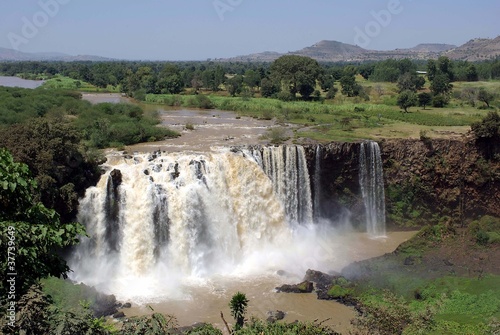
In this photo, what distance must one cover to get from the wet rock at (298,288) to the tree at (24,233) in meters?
13.8

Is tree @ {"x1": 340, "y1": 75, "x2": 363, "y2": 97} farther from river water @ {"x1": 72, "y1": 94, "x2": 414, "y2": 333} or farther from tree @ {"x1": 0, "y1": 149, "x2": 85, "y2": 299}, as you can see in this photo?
tree @ {"x1": 0, "y1": 149, "x2": 85, "y2": 299}

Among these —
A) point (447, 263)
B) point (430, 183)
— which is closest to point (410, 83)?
point (430, 183)

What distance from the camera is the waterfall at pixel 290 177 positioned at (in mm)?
25750

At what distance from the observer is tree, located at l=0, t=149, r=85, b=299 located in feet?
21.6

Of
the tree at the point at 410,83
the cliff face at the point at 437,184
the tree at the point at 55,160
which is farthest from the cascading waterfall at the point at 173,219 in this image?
the tree at the point at 410,83

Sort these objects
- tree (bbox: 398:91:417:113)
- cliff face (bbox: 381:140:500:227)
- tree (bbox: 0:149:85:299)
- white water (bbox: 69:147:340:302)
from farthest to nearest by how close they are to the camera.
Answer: tree (bbox: 398:91:417:113) < cliff face (bbox: 381:140:500:227) < white water (bbox: 69:147:340:302) < tree (bbox: 0:149:85:299)

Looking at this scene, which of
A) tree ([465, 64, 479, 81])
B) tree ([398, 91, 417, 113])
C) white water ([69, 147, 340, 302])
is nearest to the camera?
white water ([69, 147, 340, 302])

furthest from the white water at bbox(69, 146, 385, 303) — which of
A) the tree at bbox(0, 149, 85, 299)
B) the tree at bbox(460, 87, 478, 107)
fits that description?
the tree at bbox(460, 87, 478, 107)

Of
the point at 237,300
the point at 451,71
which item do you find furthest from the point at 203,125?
the point at 451,71

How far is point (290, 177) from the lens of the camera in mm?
26234

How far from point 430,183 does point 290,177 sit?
8728mm

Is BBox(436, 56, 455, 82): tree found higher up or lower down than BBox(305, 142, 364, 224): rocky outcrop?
higher up

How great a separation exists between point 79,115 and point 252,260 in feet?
58.1

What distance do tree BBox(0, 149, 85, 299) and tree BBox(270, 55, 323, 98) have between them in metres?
52.7
